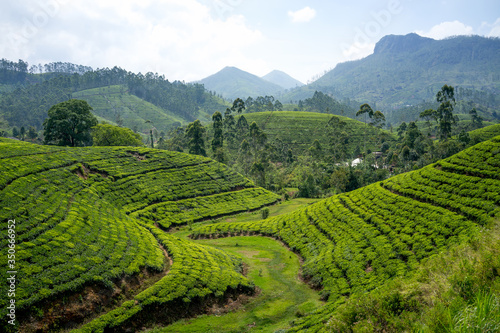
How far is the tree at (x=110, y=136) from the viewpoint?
73.9m

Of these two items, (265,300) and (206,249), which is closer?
(265,300)

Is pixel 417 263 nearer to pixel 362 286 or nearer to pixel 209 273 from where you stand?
pixel 362 286

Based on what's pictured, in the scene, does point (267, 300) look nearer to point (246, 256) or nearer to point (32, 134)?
point (246, 256)

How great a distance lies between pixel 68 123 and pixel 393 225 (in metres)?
69.3

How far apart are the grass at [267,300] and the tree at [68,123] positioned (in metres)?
53.9

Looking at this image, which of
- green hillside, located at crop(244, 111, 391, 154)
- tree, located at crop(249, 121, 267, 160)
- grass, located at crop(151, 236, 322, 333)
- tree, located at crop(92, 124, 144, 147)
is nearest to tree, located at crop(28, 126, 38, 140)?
tree, located at crop(92, 124, 144, 147)

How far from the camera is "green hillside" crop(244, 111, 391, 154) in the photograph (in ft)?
443

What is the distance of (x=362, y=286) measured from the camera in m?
20.9

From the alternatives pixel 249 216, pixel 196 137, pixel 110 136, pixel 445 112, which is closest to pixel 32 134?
pixel 110 136

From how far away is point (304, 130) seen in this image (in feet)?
492

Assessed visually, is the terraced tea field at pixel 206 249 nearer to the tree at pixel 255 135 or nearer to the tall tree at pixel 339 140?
the tree at pixel 255 135

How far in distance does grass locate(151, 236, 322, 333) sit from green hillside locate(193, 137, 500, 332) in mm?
1486

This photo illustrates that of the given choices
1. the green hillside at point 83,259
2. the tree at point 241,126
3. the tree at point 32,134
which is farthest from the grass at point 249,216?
the tree at point 32,134

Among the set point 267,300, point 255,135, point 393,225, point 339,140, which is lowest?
point 267,300
